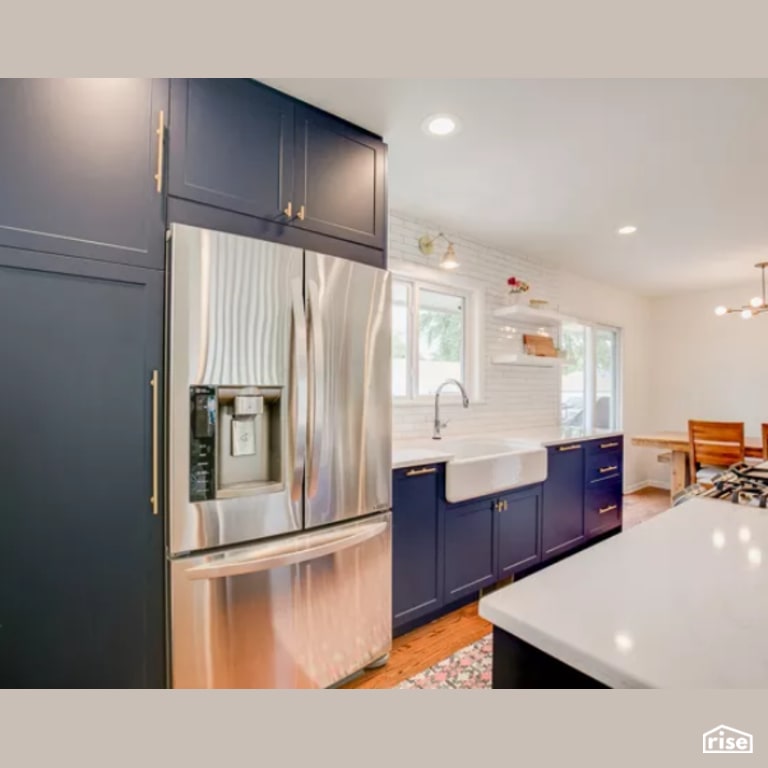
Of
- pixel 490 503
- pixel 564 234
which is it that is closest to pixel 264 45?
pixel 490 503

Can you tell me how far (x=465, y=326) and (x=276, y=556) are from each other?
2.53 meters

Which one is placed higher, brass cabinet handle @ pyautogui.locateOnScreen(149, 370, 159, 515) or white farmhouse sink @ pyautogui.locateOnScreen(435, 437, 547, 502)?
brass cabinet handle @ pyautogui.locateOnScreen(149, 370, 159, 515)

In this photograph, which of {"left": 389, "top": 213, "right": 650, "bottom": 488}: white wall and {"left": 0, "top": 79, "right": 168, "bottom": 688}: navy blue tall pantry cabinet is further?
{"left": 389, "top": 213, "right": 650, "bottom": 488}: white wall

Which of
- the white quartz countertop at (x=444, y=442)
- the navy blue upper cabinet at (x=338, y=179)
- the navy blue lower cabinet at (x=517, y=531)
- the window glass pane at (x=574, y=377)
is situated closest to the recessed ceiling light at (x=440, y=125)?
the navy blue upper cabinet at (x=338, y=179)

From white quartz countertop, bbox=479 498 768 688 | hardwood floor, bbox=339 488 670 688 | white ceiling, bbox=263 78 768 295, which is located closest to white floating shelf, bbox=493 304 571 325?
white ceiling, bbox=263 78 768 295

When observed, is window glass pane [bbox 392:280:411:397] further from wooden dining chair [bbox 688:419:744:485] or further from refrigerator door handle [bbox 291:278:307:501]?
wooden dining chair [bbox 688:419:744:485]

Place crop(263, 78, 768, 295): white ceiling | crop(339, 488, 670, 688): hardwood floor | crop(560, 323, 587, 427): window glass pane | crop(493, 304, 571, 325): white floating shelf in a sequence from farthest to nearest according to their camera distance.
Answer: crop(560, 323, 587, 427): window glass pane → crop(493, 304, 571, 325): white floating shelf → crop(339, 488, 670, 688): hardwood floor → crop(263, 78, 768, 295): white ceiling

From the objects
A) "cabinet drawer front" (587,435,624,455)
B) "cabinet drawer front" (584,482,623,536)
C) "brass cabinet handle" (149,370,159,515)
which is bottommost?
"cabinet drawer front" (584,482,623,536)

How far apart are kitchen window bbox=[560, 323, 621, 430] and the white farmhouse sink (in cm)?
199

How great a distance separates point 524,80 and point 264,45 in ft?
3.26

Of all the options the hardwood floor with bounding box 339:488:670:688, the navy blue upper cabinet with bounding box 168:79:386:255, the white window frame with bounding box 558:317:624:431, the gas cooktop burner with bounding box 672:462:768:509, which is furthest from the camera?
the white window frame with bounding box 558:317:624:431

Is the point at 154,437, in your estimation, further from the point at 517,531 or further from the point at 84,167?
the point at 517,531

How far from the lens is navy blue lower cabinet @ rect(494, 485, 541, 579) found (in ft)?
8.59

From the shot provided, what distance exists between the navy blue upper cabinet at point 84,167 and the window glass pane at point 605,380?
4943 millimetres
